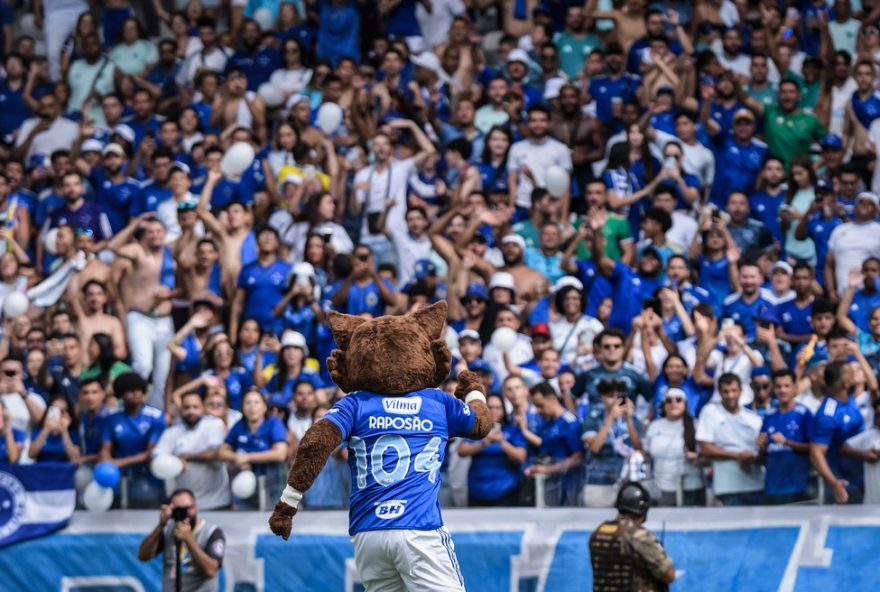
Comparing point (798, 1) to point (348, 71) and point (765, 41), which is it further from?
point (348, 71)

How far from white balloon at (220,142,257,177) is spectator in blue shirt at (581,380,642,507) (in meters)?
5.25

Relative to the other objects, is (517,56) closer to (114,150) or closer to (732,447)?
(114,150)

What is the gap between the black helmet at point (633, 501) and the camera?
33.9 feet

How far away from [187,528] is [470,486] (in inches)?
77.5

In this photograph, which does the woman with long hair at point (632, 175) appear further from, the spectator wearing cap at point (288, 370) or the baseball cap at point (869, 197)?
the spectator wearing cap at point (288, 370)

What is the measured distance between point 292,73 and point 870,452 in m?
8.51

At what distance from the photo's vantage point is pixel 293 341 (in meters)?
14.2

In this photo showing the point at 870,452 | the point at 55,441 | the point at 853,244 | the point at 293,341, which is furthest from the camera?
the point at 853,244

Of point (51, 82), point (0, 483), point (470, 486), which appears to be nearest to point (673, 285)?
point (470, 486)

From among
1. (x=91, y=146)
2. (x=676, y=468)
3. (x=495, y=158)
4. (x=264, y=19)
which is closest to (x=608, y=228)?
(x=495, y=158)

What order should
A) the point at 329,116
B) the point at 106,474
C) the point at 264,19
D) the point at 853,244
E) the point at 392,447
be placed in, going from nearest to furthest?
the point at 392,447 < the point at 106,474 < the point at 853,244 < the point at 329,116 < the point at 264,19

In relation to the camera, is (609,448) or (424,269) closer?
(609,448)

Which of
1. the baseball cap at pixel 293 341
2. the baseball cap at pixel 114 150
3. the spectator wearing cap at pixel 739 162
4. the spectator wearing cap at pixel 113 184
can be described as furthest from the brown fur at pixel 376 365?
the baseball cap at pixel 114 150

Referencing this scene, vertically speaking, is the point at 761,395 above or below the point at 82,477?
above
